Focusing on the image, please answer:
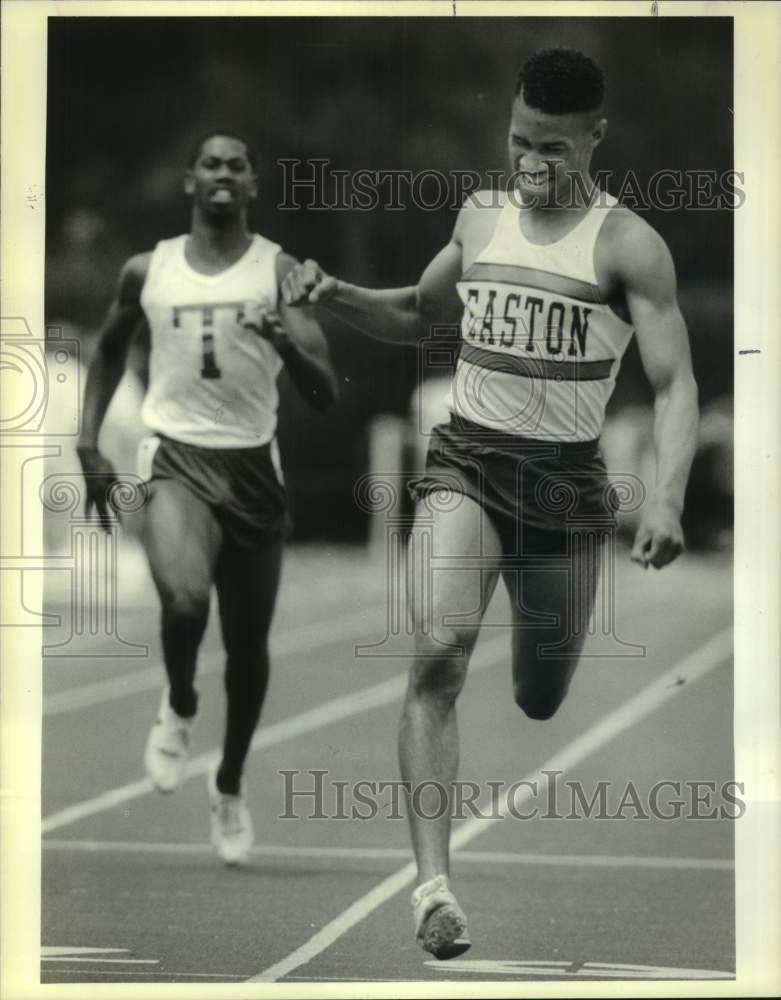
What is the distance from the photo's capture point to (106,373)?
57.1ft

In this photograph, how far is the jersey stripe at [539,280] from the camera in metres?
17.3

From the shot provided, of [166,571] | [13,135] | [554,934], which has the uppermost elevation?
[13,135]

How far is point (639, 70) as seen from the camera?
56.7 ft

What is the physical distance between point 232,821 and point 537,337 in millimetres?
1719

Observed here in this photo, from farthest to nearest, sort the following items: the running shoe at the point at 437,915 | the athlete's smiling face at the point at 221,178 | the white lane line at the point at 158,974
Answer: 1. the athlete's smiling face at the point at 221,178
2. the white lane line at the point at 158,974
3. the running shoe at the point at 437,915

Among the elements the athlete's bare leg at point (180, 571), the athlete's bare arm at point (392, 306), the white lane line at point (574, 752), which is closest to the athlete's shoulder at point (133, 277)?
the athlete's bare arm at point (392, 306)

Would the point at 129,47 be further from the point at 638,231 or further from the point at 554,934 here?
the point at 554,934

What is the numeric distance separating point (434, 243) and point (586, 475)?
32.6 inches

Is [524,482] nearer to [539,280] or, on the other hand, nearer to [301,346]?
[539,280]

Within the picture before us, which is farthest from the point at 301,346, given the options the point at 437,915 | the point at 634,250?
the point at 437,915

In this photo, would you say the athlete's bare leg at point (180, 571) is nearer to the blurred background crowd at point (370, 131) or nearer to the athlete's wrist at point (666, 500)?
the blurred background crowd at point (370, 131)

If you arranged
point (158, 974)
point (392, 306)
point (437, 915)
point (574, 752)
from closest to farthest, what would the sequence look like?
1. point (437, 915)
2. point (158, 974)
3. point (392, 306)
4. point (574, 752)

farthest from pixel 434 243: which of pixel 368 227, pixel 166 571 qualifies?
pixel 166 571

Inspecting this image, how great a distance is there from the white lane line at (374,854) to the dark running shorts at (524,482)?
934mm
